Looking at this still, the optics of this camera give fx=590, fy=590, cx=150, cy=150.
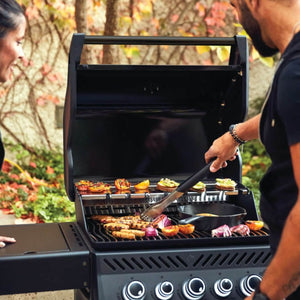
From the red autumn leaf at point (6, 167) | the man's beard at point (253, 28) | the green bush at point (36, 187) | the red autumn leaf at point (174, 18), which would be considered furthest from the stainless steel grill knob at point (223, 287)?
the red autumn leaf at point (174, 18)

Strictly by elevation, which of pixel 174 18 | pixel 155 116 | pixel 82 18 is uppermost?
pixel 155 116

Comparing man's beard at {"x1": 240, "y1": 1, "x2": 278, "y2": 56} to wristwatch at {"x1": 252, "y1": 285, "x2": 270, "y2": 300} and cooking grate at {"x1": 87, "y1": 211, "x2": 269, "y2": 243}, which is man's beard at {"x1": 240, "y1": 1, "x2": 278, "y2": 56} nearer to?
wristwatch at {"x1": 252, "y1": 285, "x2": 270, "y2": 300}

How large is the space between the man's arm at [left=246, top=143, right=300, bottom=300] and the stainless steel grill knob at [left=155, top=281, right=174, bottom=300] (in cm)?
99

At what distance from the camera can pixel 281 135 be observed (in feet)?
4.97

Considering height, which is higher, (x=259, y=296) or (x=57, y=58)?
(x=259, y=296)

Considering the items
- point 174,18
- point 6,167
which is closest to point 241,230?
point 6,167

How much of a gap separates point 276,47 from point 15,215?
13.5ft

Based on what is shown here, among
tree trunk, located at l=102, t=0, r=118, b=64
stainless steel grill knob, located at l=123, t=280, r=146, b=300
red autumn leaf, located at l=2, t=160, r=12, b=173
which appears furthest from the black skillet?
red autumn leaf, located at l=2, t=160, r=12, b=173

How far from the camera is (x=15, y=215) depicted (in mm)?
5328

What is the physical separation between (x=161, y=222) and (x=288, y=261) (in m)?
1.38

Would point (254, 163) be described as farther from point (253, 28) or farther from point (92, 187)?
point (253, 28)

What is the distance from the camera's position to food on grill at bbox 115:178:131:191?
2924mm

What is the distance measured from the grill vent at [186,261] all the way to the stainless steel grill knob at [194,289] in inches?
2.3

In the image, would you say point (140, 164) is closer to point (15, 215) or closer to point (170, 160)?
point (170, 160)
